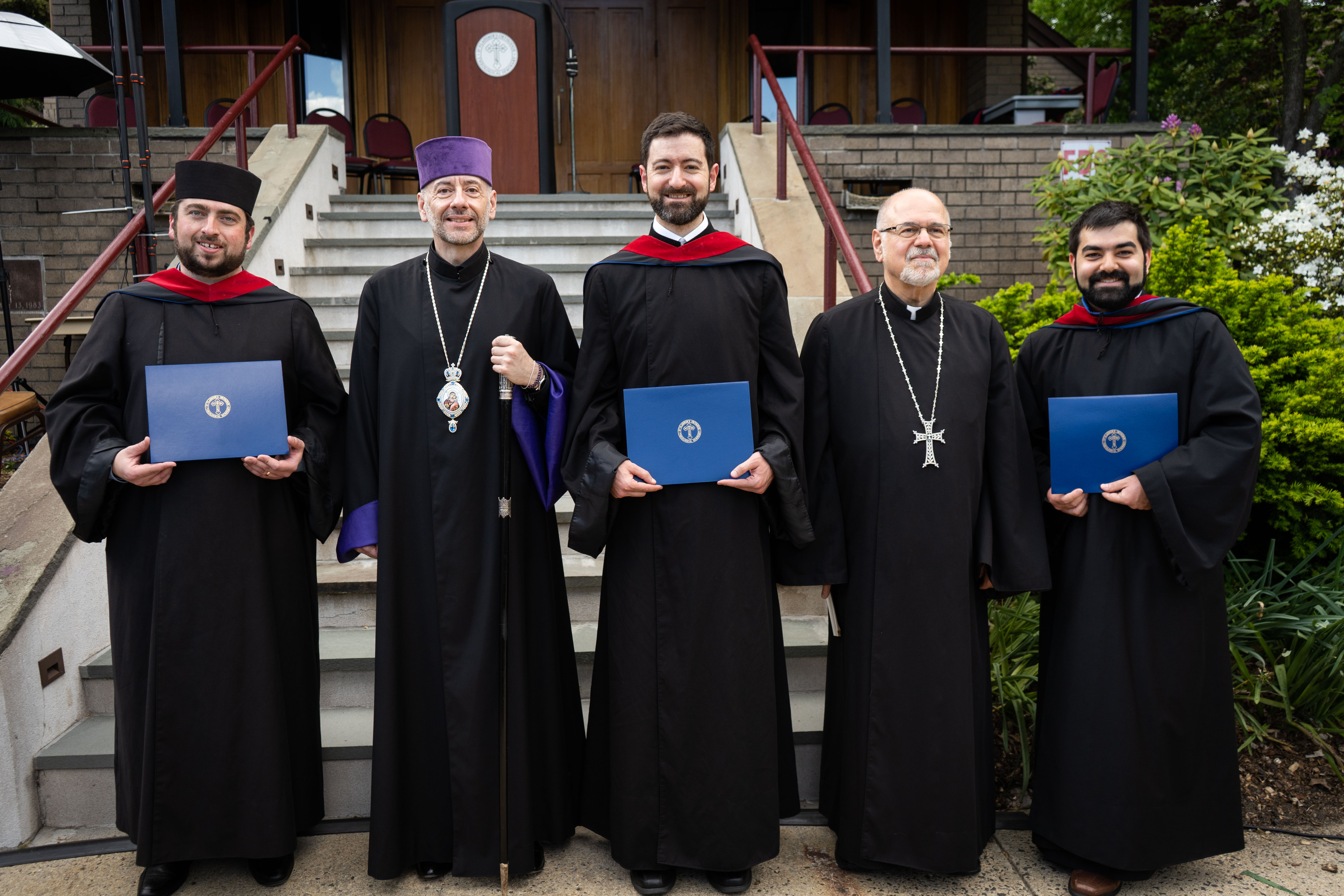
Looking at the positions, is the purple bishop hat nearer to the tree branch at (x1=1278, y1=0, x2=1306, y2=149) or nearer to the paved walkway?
the paved walkway

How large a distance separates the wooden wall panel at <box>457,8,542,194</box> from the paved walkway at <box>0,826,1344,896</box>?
21.1ft

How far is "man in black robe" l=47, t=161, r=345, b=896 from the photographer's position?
270 cm

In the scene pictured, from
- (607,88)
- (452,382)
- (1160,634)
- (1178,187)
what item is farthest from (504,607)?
(607,88)

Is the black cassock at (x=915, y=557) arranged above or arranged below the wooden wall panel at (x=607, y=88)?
below

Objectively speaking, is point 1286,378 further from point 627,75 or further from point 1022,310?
point 627,75

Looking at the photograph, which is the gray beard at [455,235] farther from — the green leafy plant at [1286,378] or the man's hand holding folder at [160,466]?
the green leafy plant at [1286,378]

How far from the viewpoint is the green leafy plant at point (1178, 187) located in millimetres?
5320

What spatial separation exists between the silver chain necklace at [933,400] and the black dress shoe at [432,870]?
196cm

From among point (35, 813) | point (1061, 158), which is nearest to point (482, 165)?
point (35, 813)

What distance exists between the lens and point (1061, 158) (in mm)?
6480

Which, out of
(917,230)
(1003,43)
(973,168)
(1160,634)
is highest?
(1003,43)

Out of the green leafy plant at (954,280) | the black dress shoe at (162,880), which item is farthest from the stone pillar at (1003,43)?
the black dress shoe at (162,880)

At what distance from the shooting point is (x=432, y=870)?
282cm

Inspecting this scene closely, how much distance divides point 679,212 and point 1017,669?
2.32m
